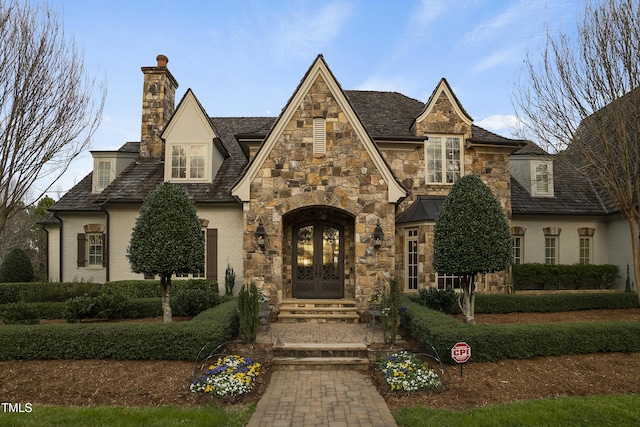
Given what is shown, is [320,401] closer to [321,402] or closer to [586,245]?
[321,402]

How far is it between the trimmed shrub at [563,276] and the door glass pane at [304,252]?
26.3 feet

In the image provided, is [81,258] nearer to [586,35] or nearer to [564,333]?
[564,333]

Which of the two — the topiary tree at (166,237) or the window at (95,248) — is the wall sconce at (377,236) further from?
the window at (95,248)

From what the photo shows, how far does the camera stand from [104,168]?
16.8 m

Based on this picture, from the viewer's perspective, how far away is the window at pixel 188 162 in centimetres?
1540

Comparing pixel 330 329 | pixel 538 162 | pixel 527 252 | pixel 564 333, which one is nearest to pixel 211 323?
pixel 330 329

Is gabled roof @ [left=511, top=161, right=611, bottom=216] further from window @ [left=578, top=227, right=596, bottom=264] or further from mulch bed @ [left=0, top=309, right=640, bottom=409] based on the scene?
mulch bed @ [left=0, top=309, right=640, bottom=409]

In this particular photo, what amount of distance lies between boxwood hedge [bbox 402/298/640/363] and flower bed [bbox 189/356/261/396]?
11.3 feet

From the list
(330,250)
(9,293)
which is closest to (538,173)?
(330,250)

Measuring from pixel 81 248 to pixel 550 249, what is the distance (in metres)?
19.3

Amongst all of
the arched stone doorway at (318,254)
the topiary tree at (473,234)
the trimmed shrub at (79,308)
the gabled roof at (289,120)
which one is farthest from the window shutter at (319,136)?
the trimmed shrub at (79,308)

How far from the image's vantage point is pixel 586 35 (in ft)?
36.2

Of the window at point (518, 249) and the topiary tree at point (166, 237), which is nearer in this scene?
the topiary tree at point (166, 237)

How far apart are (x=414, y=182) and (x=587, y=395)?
9222 mm
